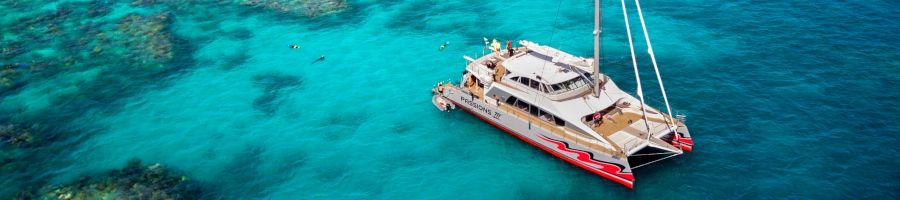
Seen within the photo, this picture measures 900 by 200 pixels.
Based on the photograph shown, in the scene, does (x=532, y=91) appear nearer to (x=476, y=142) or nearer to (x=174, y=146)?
(x=476, y=142)

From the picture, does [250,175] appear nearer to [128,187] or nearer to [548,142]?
[128,187]

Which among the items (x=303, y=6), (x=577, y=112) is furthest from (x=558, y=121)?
(x=303, y=6)

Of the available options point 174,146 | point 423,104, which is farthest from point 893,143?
point 174,146

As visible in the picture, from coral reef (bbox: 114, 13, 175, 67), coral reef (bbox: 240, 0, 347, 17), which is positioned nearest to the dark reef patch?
coral reef (bbox: 114, 13, 175, 67)

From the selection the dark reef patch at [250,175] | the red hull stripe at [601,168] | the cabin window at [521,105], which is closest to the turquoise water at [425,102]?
the dark reef patch at [250,175]

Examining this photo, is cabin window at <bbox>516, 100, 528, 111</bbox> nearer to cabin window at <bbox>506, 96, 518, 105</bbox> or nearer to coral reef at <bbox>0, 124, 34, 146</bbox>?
cabin window at <bbox>506, 96, 518, 105</bbox>

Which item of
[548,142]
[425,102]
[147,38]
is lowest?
[425,102]

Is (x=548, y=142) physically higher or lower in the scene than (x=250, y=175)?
higher
